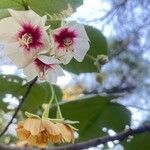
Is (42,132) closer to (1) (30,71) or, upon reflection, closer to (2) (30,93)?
(1) (30,71)

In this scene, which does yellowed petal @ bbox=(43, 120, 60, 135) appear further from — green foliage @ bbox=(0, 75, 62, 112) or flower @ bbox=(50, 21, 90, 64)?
green foliage @ bbox=(0, 75, 62, 112)

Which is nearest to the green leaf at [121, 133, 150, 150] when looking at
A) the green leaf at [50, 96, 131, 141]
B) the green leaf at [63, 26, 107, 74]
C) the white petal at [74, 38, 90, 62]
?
the green leaf at [50, 96, 131, 141]

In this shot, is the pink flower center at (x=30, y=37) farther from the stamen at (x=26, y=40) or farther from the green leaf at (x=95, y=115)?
the green leaf at (x=95, y=115)

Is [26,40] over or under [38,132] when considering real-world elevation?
over

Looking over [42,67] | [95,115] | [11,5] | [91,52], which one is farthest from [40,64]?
[95,115]

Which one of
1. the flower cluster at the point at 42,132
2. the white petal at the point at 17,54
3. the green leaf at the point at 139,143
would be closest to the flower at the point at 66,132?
the flower cluster at the point at 42,132

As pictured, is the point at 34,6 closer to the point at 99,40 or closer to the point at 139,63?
the point at 99,40

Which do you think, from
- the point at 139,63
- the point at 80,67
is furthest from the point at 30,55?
the point at 139,63
